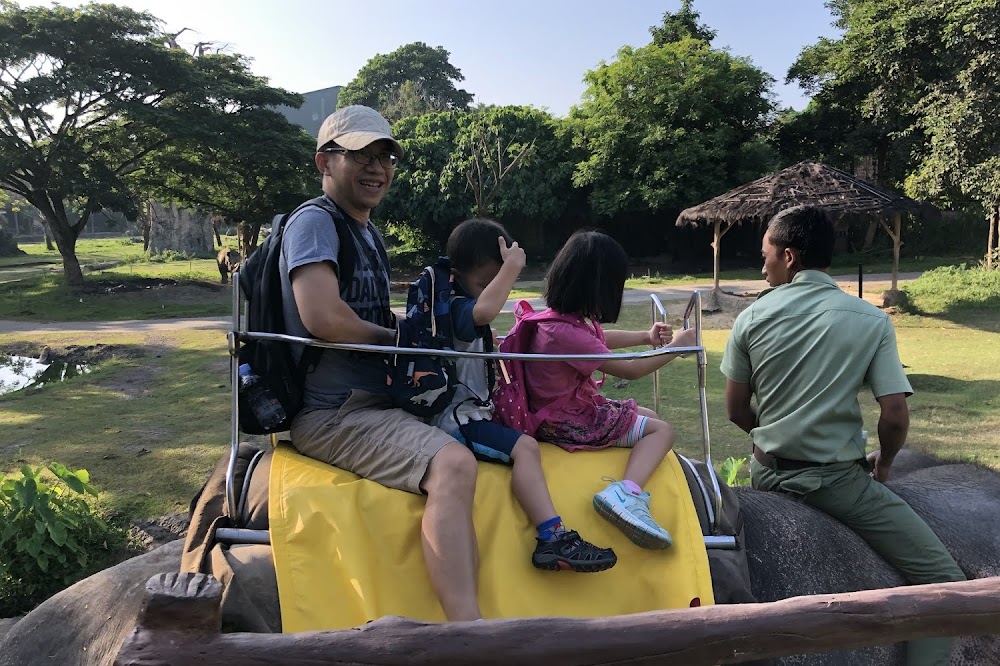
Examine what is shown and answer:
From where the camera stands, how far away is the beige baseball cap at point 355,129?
89.8 inches

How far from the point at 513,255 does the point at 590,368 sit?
0.44 meters

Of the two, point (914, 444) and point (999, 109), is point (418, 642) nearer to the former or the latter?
point (914, 444)

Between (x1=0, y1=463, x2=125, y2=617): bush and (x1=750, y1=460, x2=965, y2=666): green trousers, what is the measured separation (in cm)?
410

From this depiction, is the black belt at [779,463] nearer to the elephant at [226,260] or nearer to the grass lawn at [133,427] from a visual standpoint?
the grass lawn at [133,427]

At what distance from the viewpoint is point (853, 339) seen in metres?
2.47

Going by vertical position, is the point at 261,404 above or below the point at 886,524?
above


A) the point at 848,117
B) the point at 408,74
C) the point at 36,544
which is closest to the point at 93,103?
the point at 36,544

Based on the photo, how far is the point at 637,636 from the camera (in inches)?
60.9

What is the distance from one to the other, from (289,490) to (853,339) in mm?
1886

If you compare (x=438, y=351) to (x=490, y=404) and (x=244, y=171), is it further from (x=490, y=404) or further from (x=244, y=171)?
(x=244, y=171)

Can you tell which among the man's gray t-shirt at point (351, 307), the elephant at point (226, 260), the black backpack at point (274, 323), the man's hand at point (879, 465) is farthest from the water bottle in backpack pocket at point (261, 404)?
the elephant at point (226, 260)

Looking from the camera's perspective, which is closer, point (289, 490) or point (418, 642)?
point (418, 642)

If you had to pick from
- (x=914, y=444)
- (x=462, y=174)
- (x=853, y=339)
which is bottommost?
(x=914, y=444)

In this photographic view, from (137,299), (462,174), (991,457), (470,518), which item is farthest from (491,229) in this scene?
(462,174)
